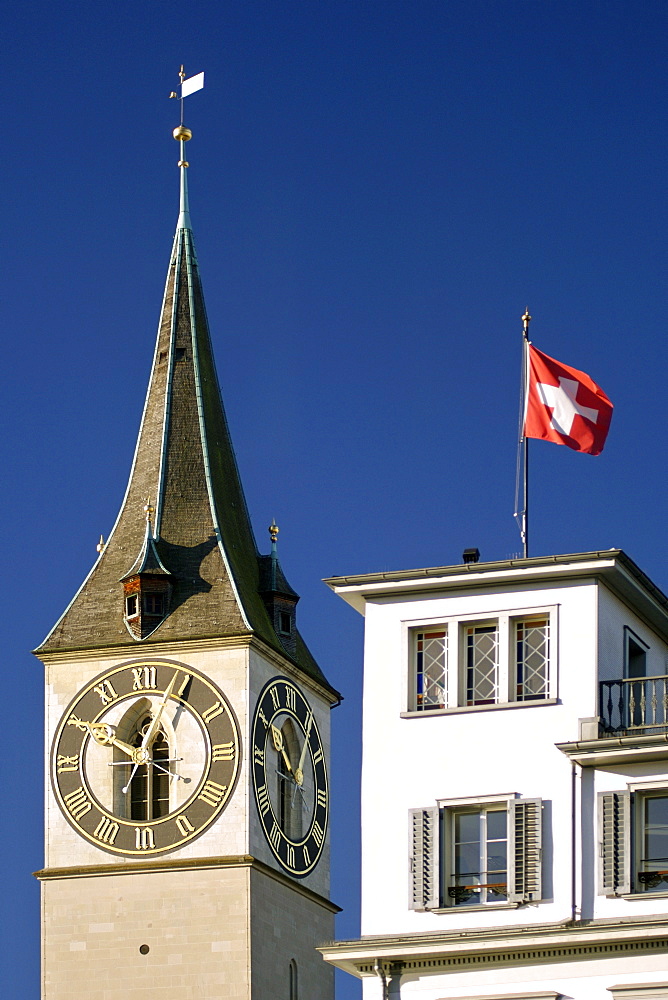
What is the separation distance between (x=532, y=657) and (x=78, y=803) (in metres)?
31.2

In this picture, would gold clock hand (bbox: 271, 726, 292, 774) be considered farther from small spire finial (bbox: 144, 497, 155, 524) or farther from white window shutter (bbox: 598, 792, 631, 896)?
white window shutter (bbox: 598, 792, 631, 896)

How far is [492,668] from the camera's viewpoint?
48.7 metres

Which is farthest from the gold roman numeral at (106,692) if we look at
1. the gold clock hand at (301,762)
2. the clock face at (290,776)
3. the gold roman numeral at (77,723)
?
the gold clock hand at (301,762)

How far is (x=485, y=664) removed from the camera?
160 ft

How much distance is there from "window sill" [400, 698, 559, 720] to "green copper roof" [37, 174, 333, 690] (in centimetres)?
3000

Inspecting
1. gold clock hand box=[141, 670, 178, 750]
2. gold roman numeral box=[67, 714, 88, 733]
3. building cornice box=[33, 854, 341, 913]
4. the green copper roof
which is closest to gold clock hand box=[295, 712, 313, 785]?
the green copper roof

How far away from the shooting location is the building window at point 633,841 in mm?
46500

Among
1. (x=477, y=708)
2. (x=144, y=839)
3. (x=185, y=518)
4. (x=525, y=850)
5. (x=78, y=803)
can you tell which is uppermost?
(x=185, y=518)

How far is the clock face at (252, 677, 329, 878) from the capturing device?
78.5 m

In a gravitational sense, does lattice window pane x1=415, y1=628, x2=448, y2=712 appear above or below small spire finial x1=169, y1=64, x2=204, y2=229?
below

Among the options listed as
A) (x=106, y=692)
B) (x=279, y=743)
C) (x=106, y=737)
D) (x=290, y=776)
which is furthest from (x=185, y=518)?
(x=290, y=776)

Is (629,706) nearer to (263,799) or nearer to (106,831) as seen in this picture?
(263,799)

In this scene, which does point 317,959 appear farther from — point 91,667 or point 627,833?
point 627,833

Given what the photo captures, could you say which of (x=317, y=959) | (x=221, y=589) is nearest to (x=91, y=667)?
(x=221, y=589)
